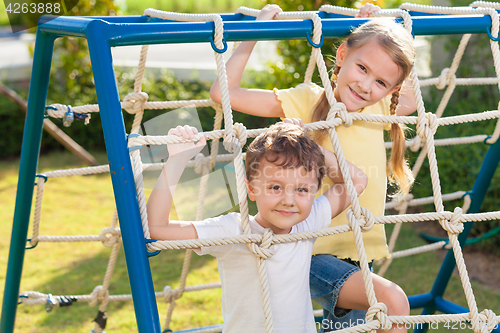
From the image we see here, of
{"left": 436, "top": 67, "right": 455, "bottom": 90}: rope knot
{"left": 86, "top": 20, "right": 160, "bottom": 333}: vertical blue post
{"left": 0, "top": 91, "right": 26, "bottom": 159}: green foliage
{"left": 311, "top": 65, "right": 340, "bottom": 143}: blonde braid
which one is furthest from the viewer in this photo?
{"left": 0, "top": 91, "right": 26, "bottom": 159}: green foliage

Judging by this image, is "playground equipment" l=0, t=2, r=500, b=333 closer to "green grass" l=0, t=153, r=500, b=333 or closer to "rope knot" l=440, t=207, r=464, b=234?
"rope knot" l=440, t=207, r=464, b=234

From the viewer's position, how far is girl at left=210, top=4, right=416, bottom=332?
1.25 metres

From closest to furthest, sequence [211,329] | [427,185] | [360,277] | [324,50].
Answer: [360,277], [211,329], [427,185], [324,50]

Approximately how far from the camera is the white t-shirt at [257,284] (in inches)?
45.6

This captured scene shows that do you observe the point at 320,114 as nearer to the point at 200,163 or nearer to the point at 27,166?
the point at 200,163

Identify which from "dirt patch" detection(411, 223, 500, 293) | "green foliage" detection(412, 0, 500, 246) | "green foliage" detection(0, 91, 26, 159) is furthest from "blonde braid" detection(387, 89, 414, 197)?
"green foliage" detection(0, 91, 26, 159)

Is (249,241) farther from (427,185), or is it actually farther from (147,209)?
(427,185)

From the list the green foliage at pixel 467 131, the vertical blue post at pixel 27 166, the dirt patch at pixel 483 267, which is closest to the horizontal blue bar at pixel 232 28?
the vertical blue post at pixel 27 166

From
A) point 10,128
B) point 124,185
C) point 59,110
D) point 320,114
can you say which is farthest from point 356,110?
point 10,128

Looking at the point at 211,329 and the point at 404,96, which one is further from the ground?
the point at 404,96

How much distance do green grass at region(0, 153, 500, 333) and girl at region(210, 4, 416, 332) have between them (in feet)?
2.81

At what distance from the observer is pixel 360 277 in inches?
49.9

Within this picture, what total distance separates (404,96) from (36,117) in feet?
3.72

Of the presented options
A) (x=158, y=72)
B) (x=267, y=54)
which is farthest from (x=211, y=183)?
(x=267, y=54)
